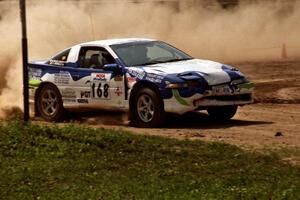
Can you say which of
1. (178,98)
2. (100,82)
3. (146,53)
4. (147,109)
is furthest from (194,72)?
(100,82)

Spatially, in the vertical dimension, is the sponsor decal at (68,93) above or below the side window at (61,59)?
below

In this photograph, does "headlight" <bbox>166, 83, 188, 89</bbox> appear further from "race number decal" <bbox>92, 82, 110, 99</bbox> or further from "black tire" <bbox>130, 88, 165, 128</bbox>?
"race number decal" <bbox>92, 82, 110, 99</bbox>

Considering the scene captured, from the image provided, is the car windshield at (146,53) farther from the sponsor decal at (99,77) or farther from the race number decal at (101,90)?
the race number decal at (101,90)

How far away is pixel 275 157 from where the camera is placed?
978cm

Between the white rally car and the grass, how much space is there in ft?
5.62

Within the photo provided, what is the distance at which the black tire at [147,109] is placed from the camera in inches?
515

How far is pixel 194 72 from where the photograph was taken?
13.1 metres

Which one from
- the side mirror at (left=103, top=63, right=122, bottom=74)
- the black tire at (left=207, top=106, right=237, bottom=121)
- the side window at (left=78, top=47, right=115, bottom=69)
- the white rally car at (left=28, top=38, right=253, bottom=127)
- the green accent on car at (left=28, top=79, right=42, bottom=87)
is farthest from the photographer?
the green accent on car at (left=28, top=79, right=42, bottom=87)

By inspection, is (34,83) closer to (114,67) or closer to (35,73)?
(35,73)

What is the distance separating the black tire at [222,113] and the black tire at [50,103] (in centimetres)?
267

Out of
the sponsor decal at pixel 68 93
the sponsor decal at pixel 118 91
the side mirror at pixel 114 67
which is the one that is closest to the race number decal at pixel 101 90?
the sponsor decal at pixel 118 91

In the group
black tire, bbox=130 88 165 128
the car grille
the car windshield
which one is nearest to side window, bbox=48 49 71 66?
the car windshield

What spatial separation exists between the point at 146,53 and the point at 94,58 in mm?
937

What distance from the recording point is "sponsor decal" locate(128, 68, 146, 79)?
13262mm
